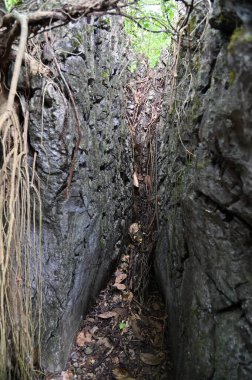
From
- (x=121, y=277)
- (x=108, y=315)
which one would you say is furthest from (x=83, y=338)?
(x=121, y=277)

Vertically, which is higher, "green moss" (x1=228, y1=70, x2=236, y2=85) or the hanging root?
"green moss" (x1=228, y1=70, x2=236, y2=85)

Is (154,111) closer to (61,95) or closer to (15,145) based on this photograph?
(61,95)

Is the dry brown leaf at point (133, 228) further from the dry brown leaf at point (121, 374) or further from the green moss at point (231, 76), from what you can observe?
the green moss at point (231, 76)

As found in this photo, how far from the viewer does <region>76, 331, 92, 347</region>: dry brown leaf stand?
279cm

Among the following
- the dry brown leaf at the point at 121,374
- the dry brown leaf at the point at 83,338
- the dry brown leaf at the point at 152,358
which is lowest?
the dry brown leaf at the point at 121,374

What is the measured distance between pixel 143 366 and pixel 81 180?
1.61 m

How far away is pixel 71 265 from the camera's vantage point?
2555mm

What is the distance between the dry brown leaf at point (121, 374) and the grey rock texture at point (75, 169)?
440 millimetres

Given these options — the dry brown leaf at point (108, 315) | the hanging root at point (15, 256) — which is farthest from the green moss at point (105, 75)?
the dry brown leaf at point (108, 315)

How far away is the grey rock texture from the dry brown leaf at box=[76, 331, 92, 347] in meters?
0.14

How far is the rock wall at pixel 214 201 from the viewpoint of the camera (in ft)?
4.73

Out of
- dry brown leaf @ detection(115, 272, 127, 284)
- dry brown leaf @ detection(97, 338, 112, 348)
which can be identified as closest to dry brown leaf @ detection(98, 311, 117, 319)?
dry brown leaf @ detection(97, 338, 112, 348)

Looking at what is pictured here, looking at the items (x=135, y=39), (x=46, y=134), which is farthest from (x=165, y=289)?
(x=135, y=39)

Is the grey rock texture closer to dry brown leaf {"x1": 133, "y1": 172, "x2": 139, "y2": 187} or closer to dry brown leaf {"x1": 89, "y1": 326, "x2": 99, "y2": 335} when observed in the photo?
dry brown leaf {"x1": 89, "y1": 326, "x2": 99, "y2": 335}
